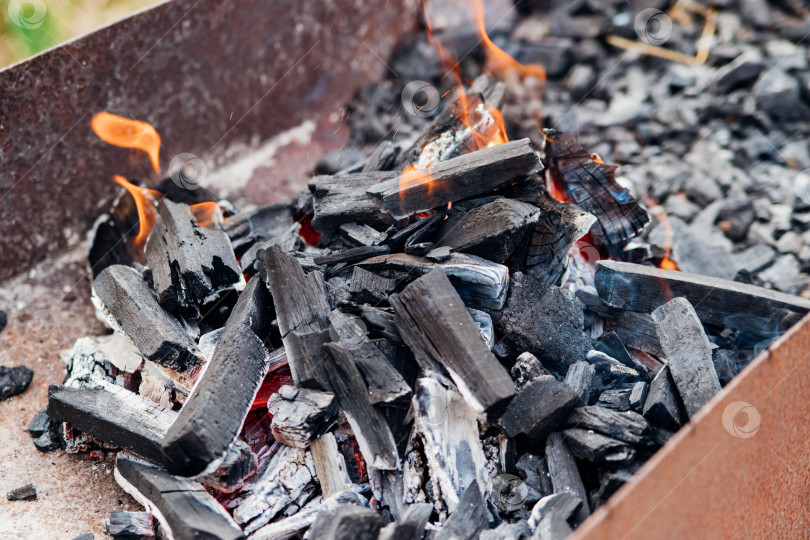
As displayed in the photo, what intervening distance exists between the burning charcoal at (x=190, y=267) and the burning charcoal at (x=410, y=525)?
1.09 m

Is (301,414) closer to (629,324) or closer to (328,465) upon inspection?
(328,465)

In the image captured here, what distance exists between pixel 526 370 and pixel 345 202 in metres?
1.01

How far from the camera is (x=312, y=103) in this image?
393cm

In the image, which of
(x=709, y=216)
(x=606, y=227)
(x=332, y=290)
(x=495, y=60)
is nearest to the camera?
(x=332, y=290)

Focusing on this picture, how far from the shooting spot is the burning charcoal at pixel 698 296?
2.22 m

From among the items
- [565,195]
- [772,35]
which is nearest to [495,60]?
[772,35]

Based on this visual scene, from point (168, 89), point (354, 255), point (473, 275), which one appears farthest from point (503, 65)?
point (473, 275)

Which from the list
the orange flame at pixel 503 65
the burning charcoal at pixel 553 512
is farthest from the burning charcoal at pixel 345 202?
the orange flame at pixel 503 65

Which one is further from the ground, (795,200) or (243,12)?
(243,12)

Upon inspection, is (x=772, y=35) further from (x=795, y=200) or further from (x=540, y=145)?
(x=540, y=145)

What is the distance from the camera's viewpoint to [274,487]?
6.03ft

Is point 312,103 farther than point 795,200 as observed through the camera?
Yes

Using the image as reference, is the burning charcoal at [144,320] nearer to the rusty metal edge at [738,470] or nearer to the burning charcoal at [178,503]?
the burning charcoal at [178,503]

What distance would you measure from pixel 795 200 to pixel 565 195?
5.06 ft
